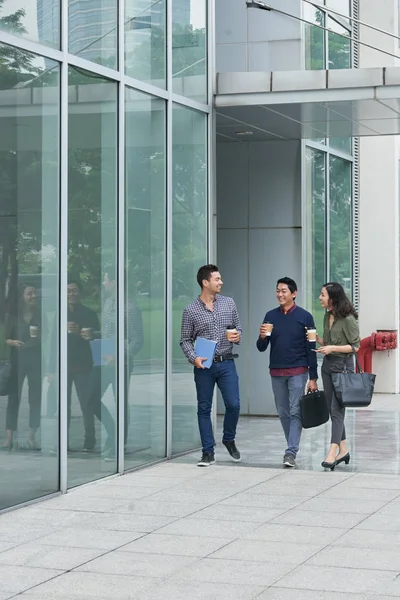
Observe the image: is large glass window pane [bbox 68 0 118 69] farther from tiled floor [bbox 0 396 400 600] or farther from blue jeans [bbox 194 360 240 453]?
tiled floor [bbox 0 396 400 600]

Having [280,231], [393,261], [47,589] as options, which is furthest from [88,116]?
[393,261]

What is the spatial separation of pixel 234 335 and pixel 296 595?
17.1 ft

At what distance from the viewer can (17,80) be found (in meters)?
9.34

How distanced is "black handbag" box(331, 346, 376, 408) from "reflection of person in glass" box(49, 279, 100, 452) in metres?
2.43

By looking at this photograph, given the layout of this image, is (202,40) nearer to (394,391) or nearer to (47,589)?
(47,589)

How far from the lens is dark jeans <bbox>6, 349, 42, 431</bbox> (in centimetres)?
927

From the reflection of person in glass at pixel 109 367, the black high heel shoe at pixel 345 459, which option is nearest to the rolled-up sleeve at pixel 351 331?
the black high heel shoe at pixel 345 459

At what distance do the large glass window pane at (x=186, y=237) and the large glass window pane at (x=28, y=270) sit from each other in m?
2.77

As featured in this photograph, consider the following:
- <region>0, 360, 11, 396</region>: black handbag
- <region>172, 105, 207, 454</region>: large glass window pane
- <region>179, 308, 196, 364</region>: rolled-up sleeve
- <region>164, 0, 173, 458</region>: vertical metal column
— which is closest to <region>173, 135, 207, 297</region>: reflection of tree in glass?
<region>172, 105, 207, 454</region>: large glass window pane

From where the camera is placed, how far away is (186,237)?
12891 millimetres

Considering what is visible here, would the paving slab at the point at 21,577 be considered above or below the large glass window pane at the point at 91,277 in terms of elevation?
below

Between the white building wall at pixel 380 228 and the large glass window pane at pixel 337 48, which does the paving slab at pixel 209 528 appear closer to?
the large glass window pane at pixel 337 48

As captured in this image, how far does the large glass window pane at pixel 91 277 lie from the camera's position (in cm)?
1028

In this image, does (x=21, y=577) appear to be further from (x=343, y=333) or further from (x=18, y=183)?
(x=343, y=333)
